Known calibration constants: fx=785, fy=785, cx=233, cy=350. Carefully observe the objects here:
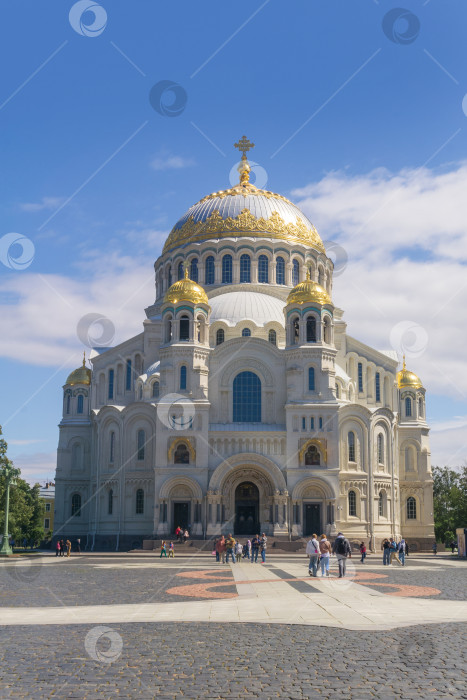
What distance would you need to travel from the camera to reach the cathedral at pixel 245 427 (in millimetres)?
50312

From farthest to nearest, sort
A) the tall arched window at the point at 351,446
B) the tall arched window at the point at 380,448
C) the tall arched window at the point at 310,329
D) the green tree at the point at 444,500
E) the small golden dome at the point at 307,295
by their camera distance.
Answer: the green tree at the point at 444,500, the tall arched window at the point at 380,448, the tall arched window at the point at 310,329, the small golden dome at the point at 307,295, the tall arched window at the point at 351,446

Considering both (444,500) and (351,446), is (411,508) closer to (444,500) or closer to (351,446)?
(351,446)

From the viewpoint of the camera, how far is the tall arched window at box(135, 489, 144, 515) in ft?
173

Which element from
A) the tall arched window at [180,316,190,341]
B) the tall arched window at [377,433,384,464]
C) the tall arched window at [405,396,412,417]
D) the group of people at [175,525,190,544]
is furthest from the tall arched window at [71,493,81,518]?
the tall arched window at [405,396,412,417]

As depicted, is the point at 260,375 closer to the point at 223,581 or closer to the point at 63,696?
the point at 223,581

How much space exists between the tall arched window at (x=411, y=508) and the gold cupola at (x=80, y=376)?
26.9 m

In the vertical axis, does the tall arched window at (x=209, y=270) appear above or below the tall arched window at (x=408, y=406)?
above

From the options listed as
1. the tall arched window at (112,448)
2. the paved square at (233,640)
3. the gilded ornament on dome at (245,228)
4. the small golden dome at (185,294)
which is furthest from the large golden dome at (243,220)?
the paved square at (233,640)

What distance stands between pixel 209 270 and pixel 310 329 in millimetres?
13079

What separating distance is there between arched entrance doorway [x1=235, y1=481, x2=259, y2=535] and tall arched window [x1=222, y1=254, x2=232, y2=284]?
17.7 m

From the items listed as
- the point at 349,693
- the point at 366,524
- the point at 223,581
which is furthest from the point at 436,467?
the point at 349,693

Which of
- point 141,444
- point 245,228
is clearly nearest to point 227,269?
point 245,228

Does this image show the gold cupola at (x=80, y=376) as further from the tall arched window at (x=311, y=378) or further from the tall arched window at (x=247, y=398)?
the tall arched window at (x=311, y=378)

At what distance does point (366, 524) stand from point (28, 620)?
128ft
